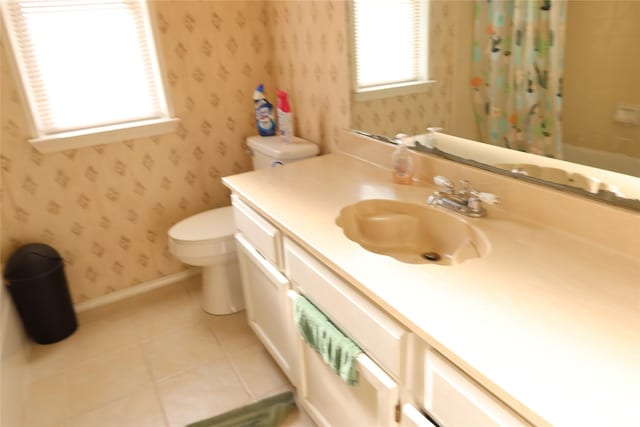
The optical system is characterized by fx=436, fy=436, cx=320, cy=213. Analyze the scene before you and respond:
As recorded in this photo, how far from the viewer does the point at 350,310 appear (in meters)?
1.13

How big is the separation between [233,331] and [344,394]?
42.2 inches

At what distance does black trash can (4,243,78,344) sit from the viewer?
204 centimetres

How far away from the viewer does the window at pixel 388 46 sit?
164 cm

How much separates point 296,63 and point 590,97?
149 cm

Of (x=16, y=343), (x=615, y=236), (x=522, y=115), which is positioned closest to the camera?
(x=615, y=236)

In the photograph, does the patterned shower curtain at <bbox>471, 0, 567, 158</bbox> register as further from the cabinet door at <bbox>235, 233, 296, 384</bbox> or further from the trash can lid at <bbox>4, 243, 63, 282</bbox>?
the trash can lid at <bbox>4, 243, 63, 282</bbox>

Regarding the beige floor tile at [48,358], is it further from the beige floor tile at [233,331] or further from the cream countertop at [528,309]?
the cream countertop at [528,309]

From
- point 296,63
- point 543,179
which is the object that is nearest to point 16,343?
point 296,63

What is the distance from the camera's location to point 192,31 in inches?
89.8

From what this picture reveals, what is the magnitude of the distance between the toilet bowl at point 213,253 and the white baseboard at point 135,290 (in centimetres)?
34

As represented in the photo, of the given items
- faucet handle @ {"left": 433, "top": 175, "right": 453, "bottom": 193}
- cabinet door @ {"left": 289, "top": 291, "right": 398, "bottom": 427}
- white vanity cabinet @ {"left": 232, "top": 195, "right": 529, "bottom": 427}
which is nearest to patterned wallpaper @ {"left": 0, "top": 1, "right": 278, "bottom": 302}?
white vanity cabinet @ {"left": 232, "top": 195, "right": 529, "bottom": 427}

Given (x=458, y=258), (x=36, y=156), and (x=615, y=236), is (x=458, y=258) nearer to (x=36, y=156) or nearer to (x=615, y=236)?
(x=615, y=236)

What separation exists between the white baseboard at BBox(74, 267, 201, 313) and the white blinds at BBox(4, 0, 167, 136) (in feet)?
3.10

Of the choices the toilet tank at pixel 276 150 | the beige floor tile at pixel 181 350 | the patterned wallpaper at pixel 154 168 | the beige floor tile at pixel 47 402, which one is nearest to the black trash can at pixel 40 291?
the patterned wallpaper at pixel 154 168
